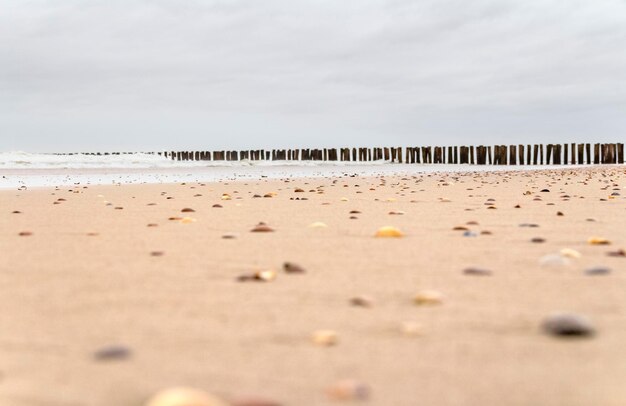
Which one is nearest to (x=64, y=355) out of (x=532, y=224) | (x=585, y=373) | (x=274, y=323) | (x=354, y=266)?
(x=274, y=323)

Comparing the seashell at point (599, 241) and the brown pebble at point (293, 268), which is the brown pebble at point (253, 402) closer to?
the brown pebble at point (293, 268)

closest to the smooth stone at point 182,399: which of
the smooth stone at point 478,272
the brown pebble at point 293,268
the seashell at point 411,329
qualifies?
the seashell at point 411,329

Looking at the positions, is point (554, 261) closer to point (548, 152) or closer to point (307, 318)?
point (307, 318)

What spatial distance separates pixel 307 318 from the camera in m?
2.05

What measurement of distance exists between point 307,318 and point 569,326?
0.73 meters

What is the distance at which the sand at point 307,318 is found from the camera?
1.48 metres

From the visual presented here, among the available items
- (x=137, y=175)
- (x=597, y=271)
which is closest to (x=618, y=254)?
(x=597, y=271)

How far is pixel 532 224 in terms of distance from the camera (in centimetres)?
469

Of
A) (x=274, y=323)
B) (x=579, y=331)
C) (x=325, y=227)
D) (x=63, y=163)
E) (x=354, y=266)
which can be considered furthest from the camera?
(x=63, y=163)

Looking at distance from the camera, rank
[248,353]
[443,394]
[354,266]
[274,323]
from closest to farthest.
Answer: [443,394], [248,353], [274,323], [354,266]

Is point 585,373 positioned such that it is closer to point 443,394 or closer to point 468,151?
point 443,394

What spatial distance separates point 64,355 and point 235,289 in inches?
33.6

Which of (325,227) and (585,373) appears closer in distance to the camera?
(585,373)

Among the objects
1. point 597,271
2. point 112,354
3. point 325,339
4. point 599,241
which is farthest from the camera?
point 599,241
